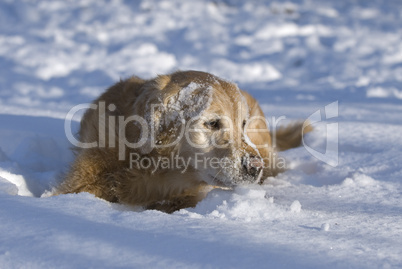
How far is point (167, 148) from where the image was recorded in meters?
2.74

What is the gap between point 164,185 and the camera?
279 cm

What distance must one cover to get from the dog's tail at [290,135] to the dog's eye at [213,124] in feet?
4.27

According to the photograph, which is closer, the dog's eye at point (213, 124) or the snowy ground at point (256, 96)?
the snowy ground at point (256, 96)

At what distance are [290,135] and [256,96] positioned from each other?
2.12 metres

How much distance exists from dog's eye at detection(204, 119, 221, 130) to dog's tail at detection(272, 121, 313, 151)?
1300mm

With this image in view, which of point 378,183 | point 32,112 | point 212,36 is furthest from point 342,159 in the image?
point 212,36

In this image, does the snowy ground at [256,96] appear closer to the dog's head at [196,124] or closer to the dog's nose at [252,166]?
the dog's nose at [252,166]

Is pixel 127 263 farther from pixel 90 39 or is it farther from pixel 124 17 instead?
pixel 124 17

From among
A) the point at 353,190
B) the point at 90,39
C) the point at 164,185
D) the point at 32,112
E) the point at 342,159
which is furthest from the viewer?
the point at 90,39

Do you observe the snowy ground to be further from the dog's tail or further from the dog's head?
the dog's head

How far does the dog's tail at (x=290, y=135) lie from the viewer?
398 centimetres

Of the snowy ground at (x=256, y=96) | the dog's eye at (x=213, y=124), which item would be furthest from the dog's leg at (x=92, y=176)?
the dog's eye at (x=213, y=124)

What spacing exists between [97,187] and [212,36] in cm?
617

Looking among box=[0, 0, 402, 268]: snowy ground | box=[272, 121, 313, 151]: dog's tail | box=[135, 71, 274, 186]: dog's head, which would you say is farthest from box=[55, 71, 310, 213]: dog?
box=[272, 121, 313, 151]: dog's tail
